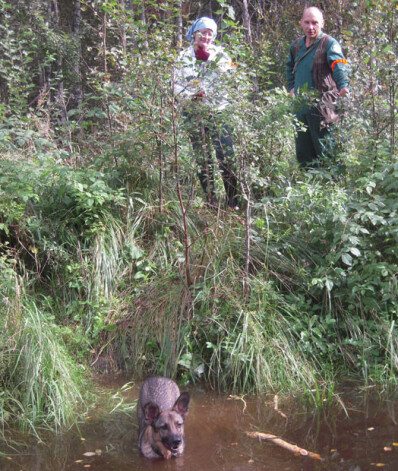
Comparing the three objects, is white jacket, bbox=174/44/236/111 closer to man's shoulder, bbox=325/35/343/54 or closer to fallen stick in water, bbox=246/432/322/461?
man's shoulder, bbox=325/35/343/54

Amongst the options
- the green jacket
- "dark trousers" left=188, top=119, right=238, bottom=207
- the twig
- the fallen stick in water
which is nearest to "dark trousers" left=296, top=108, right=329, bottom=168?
the green jacket

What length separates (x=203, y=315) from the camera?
523cm

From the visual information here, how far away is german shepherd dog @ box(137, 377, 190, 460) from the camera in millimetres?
3736

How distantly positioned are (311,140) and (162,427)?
423 centimetres

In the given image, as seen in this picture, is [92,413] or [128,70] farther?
[128,70]

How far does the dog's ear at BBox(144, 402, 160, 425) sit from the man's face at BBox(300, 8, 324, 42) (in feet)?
16.3

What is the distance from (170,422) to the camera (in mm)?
3812

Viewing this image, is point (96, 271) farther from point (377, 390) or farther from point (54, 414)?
point (377, 390)

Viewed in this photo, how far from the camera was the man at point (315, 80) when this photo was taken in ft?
20.2

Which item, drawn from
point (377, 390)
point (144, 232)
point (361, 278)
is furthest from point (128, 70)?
point (377, 390)

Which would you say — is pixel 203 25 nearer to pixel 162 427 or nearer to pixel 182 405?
pixel 182 405

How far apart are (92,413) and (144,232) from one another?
2.41 m

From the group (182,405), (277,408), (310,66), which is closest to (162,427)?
(182,405)

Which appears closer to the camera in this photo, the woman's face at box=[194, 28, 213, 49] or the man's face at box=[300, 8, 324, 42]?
the woman's face at box=[194, 28, 213, 49]
